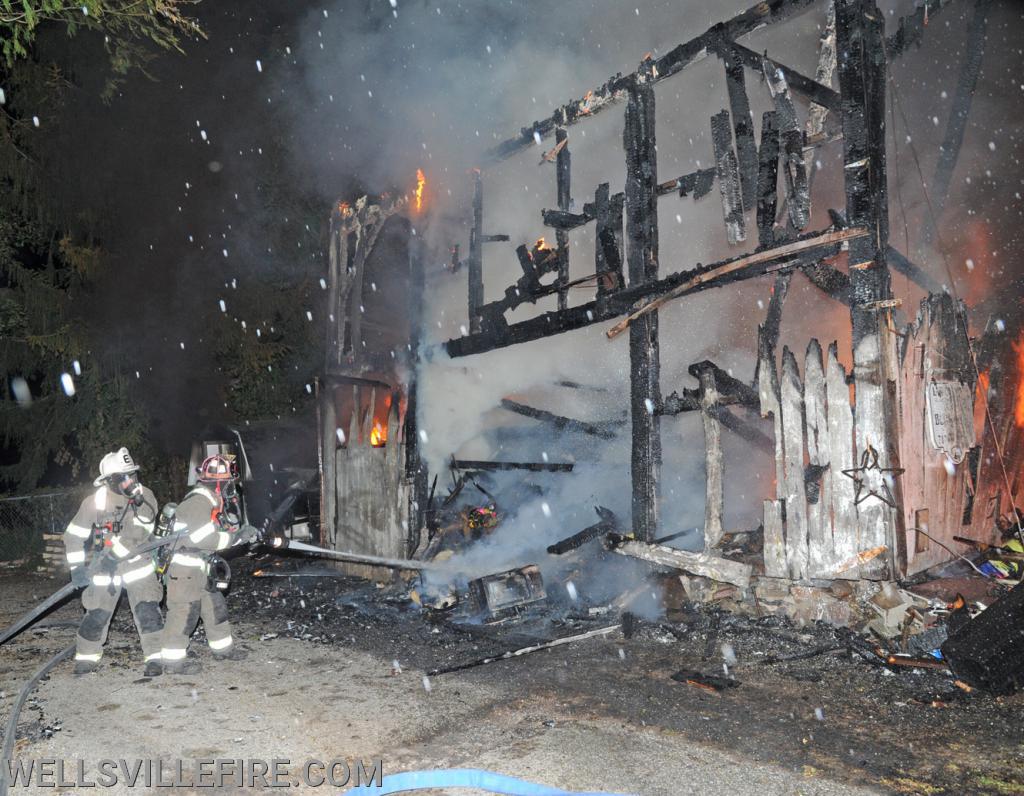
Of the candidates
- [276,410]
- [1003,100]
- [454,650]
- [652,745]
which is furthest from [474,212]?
[276,410]

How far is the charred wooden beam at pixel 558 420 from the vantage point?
961cm

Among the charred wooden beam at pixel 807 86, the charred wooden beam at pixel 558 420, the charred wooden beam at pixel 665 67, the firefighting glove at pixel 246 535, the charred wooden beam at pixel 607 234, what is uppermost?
the charred wooden beam at pixel 665 67

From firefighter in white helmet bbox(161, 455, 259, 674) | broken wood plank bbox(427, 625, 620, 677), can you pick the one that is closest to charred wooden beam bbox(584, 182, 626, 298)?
broken wood plank bbox(427, 625, 620, 677)

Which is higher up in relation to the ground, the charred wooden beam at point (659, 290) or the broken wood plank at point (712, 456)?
the charred wooden beam at point (659, 290)

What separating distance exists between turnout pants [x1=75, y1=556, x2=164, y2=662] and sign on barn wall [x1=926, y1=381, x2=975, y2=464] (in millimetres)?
6749

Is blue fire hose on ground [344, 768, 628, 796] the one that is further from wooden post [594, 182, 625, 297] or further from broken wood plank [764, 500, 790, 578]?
wooden post [594, 182, 625, 297]

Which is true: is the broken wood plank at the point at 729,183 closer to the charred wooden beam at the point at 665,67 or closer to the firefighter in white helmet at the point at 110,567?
the charred wooden beam at the point at 665,67

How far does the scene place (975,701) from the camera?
434 centimetres

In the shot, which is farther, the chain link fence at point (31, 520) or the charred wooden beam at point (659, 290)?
the chain link fence at point (31, 520)

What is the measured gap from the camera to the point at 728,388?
6.75 meters

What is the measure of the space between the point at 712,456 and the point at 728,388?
69 cm

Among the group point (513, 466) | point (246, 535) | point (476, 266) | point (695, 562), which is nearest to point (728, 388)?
→ point (695, 562)

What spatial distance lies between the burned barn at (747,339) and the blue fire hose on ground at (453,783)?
352 centimetres

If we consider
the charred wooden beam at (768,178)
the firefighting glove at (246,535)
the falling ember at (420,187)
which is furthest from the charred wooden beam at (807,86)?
the firefighting glove at (246,535)
